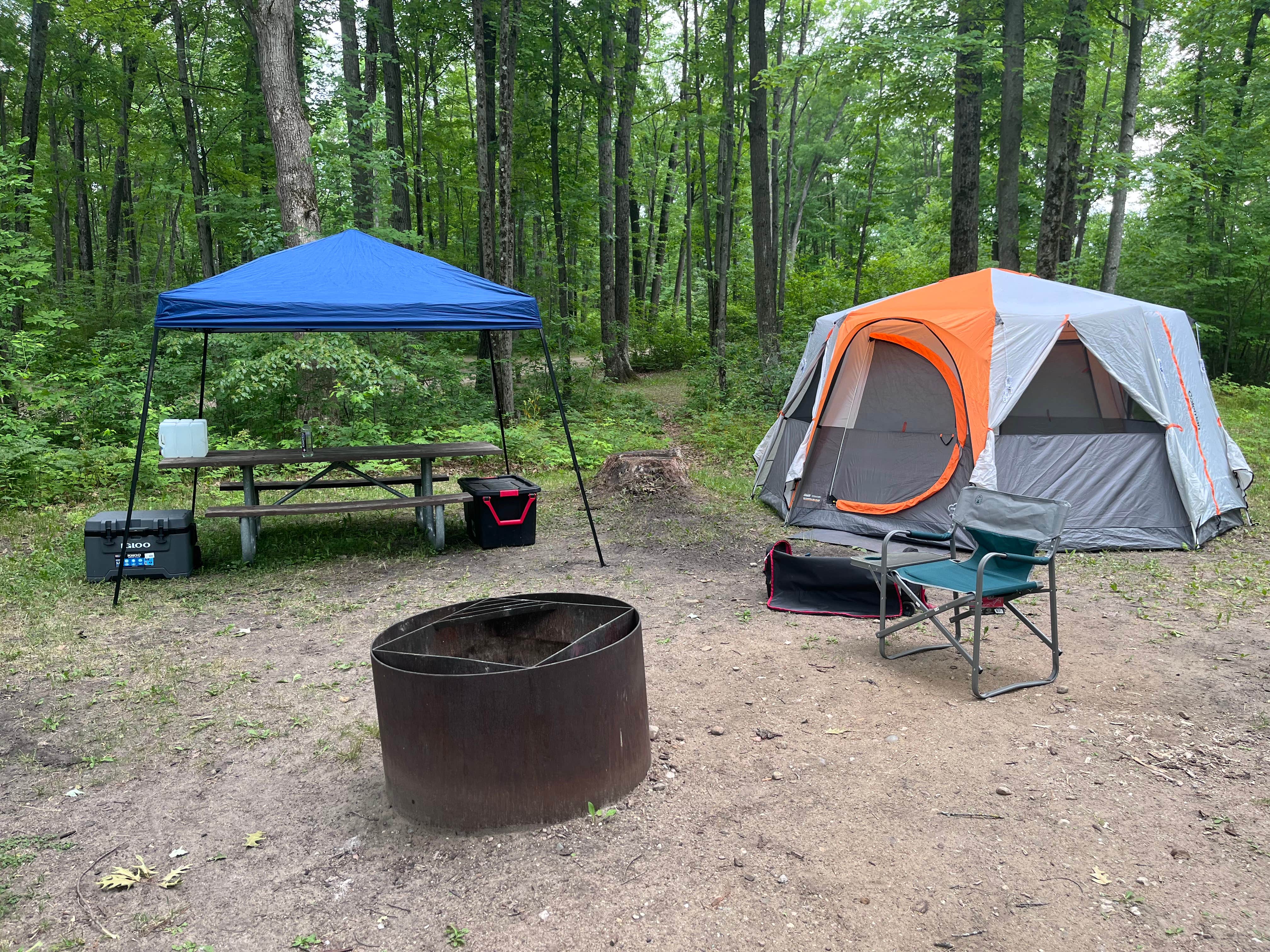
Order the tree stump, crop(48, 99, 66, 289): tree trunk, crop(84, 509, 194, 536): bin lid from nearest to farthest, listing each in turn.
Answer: crop(84, 509, 194, 536): bin lid, the tree stump, crop(48, 99, 66, 289): tree trunk

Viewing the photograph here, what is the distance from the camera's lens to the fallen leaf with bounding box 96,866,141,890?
2.54m

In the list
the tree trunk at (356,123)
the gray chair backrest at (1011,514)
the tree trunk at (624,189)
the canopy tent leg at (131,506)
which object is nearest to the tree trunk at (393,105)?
the tree trunk at (356,123)

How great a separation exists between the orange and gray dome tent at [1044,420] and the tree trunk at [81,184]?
668 inches

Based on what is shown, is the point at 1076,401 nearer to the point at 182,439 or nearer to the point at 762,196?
the point at 762,196

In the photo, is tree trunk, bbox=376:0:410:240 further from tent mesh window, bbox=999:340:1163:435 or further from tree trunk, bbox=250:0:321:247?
tent mesh window, bbox=999:340:1163:435

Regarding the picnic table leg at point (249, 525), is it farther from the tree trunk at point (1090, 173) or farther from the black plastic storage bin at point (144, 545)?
the tree trunk at point (1090, 173)

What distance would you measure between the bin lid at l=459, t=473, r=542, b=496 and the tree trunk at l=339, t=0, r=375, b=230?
5.03m

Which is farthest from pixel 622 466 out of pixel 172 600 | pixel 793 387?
pixel 172 600

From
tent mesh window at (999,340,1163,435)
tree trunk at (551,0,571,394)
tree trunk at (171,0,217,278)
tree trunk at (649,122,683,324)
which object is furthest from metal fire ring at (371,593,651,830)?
tree trunk at (649,122,683,324)

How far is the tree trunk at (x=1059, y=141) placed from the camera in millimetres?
10828

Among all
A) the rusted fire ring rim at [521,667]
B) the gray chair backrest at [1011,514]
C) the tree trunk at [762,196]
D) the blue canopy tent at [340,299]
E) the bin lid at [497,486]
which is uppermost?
the tree trunk at [762,196]

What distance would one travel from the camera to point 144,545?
5832 millimetres

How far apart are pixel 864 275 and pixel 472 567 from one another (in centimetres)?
1842

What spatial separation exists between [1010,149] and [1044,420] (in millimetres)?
5888
